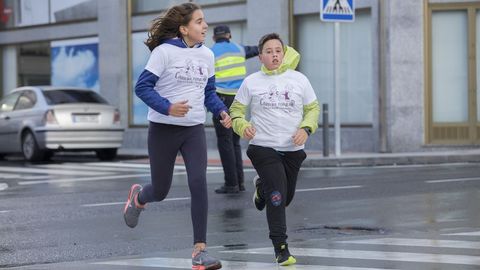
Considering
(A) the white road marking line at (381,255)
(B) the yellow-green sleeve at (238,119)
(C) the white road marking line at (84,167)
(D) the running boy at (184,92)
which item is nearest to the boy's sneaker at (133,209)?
(D) the running boy at (184,92)

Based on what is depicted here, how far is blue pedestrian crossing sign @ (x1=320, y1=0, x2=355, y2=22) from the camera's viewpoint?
58.4 feet

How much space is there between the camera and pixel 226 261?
7.15 m

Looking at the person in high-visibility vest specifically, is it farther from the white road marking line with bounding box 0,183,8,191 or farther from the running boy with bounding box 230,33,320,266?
the running boy with bounding box 230,33,320,266

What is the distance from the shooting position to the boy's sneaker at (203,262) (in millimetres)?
6637

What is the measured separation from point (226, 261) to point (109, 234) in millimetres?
2052

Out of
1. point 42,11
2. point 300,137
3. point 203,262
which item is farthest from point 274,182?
point 42,11

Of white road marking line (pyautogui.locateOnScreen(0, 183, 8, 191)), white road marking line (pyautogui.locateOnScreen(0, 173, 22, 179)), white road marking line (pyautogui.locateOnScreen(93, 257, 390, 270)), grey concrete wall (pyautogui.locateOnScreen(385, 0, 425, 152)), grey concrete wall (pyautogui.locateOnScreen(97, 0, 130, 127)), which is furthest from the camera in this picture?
grey concrete wall (pyautogui.locateOnScreen(97, 0, 130, 127))

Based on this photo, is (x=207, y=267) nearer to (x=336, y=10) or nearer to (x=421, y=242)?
(x=421, y=242)

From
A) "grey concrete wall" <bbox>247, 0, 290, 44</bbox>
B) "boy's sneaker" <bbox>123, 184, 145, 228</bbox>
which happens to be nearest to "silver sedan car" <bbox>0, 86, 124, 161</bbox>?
"grey concrete wall" <bbox>247, 0, 290, 44</bbox>

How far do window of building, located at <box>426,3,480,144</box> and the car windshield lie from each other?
6.70 metres

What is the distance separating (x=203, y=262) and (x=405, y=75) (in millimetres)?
13569

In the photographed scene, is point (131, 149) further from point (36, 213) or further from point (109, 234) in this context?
point (109, 234)

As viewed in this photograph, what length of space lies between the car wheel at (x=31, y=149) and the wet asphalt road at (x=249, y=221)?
4.48 m

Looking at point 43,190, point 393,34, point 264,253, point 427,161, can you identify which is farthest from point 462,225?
point 393,34
